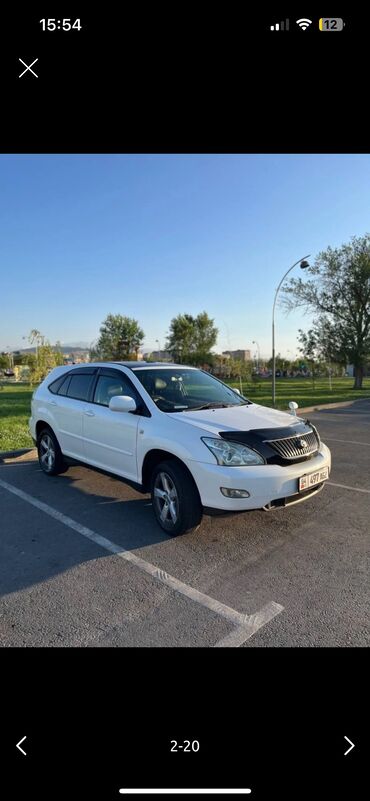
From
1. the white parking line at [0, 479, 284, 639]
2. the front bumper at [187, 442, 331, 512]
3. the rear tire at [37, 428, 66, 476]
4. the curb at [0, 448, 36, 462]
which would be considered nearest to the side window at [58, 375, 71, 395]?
the rear tire at [37, 428, 66, 476]

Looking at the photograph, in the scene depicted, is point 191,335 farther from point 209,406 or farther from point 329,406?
point 209,406

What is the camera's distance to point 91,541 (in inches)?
132

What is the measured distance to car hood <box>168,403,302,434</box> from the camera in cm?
328

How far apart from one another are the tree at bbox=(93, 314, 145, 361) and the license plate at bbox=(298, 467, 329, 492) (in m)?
52.0

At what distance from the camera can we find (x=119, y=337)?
205ft

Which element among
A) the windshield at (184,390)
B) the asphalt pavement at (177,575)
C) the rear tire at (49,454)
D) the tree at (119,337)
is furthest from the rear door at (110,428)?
the tree at (119,337)

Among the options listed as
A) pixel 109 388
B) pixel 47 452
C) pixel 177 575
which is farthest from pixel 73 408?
pixel 177 575
